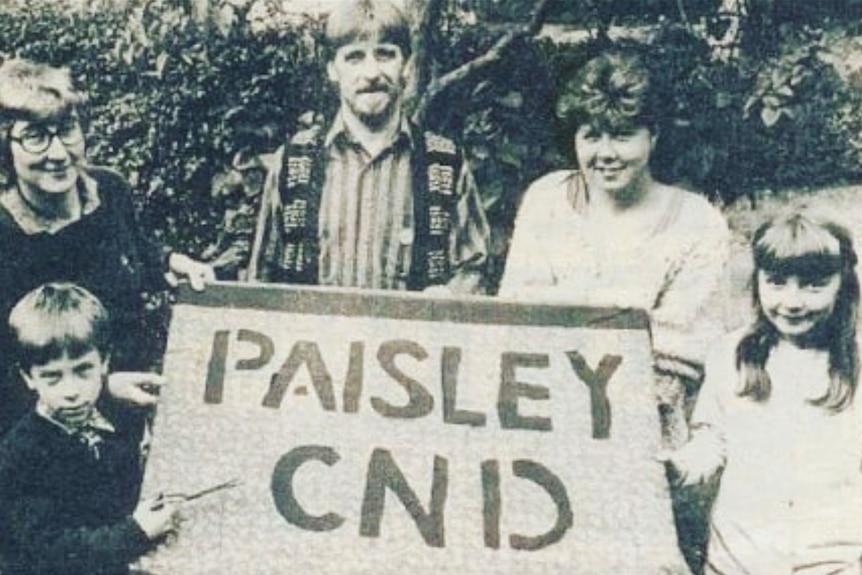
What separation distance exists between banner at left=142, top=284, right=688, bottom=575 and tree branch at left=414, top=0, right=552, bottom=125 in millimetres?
267

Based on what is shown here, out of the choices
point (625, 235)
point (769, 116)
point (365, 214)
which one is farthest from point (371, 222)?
point (769, 116)

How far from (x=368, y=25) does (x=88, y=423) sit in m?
0.63

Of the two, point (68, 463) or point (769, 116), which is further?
point (769, 116)

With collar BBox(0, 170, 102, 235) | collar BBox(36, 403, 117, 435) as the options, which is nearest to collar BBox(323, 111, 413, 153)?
collar BBox(0, 170, 102, 235)

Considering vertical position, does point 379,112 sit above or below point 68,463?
above

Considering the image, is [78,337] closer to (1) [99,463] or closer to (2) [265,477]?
(1) [99,463]

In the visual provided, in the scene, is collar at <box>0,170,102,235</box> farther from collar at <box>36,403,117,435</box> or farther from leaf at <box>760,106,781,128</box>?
leaf at <box>760,106,781,128</box>

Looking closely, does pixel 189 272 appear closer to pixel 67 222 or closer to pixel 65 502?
pixel 67 222

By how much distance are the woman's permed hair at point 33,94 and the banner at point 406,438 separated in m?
0.32

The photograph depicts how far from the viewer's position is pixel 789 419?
1783 mm

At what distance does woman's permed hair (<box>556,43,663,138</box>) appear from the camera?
1.85 m

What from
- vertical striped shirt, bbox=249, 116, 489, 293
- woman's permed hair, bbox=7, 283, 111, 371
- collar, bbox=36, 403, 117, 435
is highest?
vertical striped shirt, bbox=249, 116, 489, 293

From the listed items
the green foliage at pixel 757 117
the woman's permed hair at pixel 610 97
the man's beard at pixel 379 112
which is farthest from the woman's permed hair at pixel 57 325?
the green foliage at pixel 757 117

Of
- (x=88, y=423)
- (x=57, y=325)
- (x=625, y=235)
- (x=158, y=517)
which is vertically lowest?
(x=158, y=517)
